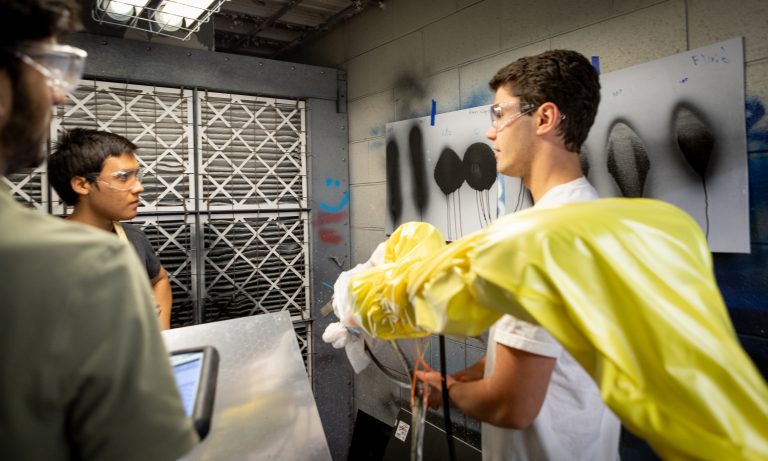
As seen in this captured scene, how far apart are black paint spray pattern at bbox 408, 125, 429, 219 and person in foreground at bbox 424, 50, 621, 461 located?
4.63 feet

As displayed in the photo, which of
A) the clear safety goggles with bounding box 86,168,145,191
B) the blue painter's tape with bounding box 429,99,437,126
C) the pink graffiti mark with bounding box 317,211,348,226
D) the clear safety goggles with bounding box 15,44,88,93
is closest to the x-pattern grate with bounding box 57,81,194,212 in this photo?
the clear safety goggles with bounding box 86,168,145,191

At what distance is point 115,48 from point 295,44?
161 centimetres

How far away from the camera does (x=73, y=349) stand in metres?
0.54

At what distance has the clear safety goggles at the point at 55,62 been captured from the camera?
638 mm

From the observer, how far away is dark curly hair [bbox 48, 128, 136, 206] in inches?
88.0

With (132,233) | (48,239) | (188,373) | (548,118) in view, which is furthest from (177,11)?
(48,239)

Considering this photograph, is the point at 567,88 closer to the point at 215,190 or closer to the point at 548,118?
the point at 548,118

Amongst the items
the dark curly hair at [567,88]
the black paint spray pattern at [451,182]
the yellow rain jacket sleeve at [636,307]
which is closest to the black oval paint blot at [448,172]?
the black paint spray pattern at [451,182]

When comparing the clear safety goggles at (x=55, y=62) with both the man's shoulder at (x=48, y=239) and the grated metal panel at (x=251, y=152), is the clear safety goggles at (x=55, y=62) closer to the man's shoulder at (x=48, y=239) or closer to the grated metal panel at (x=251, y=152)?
the man's shoulder at (x=48, y=239)

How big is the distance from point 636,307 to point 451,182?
7.16 ft

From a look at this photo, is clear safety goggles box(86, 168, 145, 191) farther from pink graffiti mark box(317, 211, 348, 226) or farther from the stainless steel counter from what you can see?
pink graffiti mark box(317, 211, 348, 226)

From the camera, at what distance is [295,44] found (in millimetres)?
4020

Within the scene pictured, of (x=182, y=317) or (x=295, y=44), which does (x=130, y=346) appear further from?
(x=295, y=44)

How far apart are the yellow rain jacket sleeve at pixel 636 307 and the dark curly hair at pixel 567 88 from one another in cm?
68
